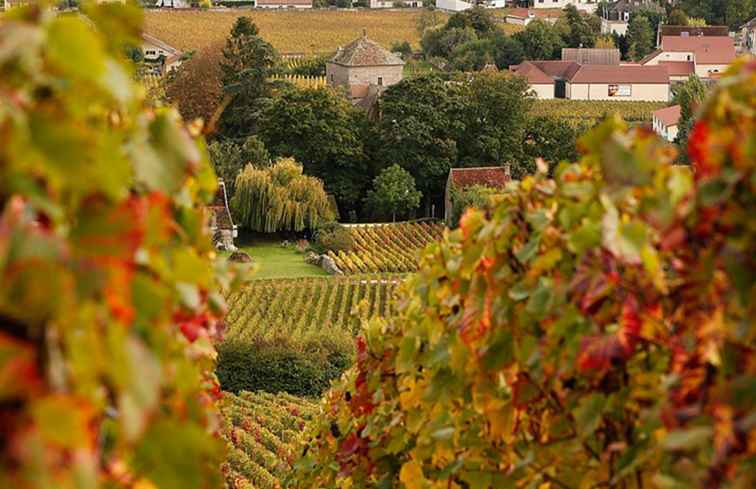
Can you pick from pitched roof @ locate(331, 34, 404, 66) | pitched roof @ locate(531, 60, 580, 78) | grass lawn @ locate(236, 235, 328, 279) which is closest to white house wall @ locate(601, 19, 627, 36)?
pitched roof @ locate(531, 60, 580, 78)

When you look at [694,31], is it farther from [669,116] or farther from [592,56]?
[669,116]

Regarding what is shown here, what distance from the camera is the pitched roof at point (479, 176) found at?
3809 cm

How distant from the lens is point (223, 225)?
1444 inches

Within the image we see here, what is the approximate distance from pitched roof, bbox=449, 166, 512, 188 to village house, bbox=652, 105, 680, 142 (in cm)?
1044

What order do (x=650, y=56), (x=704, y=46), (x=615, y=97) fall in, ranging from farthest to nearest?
(x=704, y=46) < (x=650, y=56) < (x=615, y=97)

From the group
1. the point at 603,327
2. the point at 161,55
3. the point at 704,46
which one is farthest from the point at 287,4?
the point at 603,327

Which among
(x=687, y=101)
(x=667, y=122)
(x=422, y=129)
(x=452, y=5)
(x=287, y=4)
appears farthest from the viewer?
(x=452, y=5)

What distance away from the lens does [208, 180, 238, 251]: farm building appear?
35.8 meters

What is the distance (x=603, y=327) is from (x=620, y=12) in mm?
79180

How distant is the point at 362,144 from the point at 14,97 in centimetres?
3834

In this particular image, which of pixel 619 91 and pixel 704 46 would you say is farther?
pixel 704 46

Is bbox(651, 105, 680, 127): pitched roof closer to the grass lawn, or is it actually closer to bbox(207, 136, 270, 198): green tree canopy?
bbox(207, 136, 270, 198): green tree canopy

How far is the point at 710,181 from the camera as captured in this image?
235 centimetres

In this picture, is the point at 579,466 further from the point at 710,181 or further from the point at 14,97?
the point at 14,97
